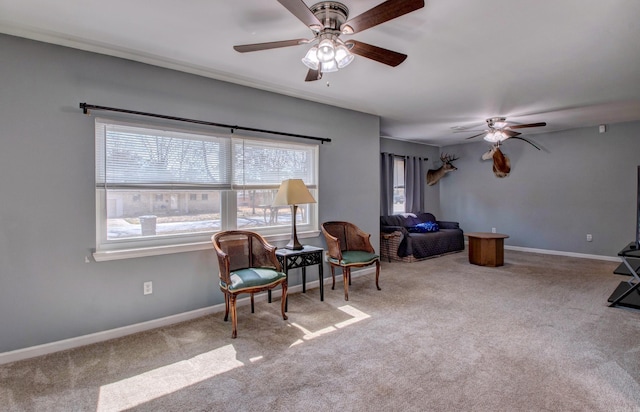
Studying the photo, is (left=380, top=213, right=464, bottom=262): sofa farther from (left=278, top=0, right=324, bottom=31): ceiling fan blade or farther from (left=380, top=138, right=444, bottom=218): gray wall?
(left=278, top=0, right=324, bottom=31): ceiling fan blade

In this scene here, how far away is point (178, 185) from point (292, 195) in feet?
3.86

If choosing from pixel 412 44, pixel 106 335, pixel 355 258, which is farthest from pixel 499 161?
pixel 106 335

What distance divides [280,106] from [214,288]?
230 centimetres

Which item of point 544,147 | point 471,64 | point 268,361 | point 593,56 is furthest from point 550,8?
point 544,147

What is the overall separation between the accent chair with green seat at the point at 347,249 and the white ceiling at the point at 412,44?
1.76 metres

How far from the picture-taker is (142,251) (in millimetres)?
3016

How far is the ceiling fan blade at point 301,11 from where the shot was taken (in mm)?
1704

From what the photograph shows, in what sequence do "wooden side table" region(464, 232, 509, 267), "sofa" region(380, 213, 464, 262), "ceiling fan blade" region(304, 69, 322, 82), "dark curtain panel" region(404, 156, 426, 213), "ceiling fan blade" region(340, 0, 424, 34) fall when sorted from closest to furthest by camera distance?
"ceiling fan blade" region(340, 0, 424, 34), "ceiling fan blade" region(304, 69, 322, 82), "wooden side table" region(464, 232, 509, 267), "sofa" region(380, 213, 464, 262), "dark curtain panel" region(404, 156, 426, 213)

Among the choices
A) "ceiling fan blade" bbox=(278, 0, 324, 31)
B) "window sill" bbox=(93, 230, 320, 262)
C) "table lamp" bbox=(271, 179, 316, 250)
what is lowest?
"window sill" bbox=(93, 230, 320, 262)

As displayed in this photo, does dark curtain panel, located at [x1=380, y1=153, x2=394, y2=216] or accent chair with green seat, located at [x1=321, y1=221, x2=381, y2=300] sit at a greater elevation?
dark curtain panel, located at [x1=380, y1=153, x2=394, y2=216]

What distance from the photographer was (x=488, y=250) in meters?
5.52

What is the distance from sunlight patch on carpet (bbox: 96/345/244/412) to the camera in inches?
78.7

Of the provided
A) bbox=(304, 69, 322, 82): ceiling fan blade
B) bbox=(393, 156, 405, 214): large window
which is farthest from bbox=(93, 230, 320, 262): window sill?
bbox=(393, 156, 405, 214): large window

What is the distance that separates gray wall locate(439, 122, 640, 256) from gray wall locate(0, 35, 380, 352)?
6564 mm
